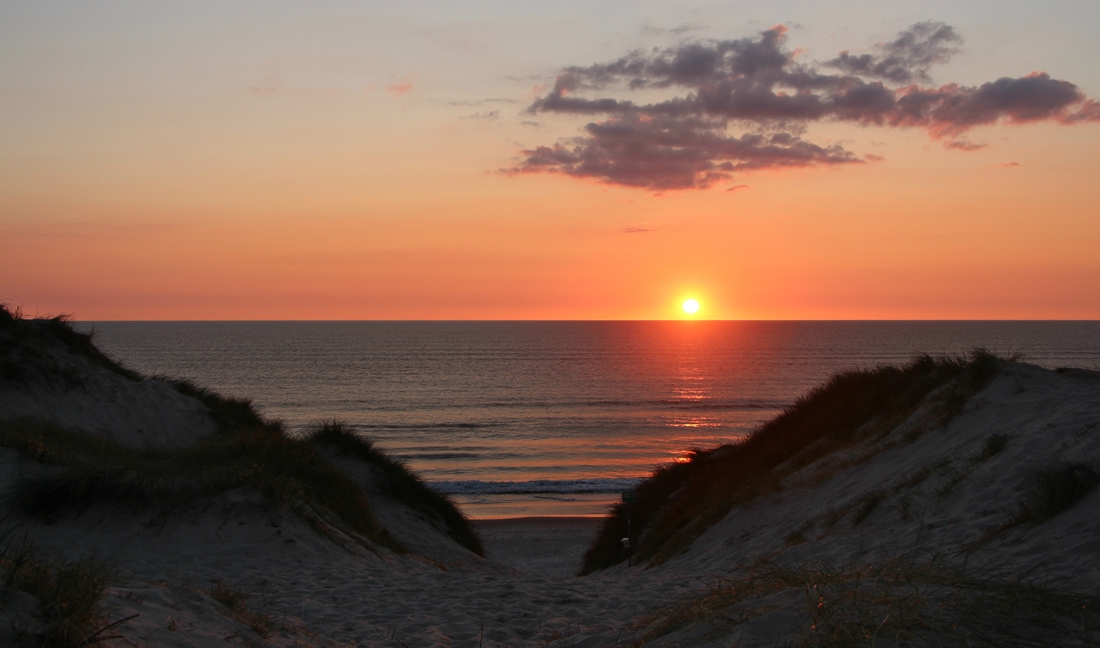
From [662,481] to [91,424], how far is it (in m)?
16.6

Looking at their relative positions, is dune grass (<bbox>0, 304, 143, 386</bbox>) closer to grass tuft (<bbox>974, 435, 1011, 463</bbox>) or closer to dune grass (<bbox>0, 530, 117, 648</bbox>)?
dune grass (<bbox>0, 530, 117, 648</bbox>)

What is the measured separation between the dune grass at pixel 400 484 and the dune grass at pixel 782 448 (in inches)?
157

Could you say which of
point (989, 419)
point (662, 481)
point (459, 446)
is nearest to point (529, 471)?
point (459, 446)

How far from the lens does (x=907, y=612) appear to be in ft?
15.9

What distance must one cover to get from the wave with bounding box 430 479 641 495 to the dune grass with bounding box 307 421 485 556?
13452 millimetres

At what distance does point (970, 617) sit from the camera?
483 centimetres

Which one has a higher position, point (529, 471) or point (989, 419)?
point (989, 419)

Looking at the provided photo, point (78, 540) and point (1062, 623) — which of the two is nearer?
point (1062, 623)

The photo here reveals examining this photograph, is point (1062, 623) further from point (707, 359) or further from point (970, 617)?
point (707, 359)

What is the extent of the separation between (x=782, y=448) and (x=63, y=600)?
1757 cm

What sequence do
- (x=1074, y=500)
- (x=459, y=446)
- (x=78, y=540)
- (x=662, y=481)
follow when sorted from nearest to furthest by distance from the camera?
1. (x=1074, y=500)
2. (x=78, y=540)
3. (x=662, y=481)
4. (x=459, y=446)

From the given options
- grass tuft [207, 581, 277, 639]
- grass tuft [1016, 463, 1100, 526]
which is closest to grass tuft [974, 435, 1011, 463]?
grass tuft [1016, 463, 1100, 526]

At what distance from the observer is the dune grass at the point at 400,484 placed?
64.2ft

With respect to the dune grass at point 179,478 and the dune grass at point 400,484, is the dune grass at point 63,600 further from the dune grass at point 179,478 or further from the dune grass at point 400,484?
the dune grass at point 400,484
